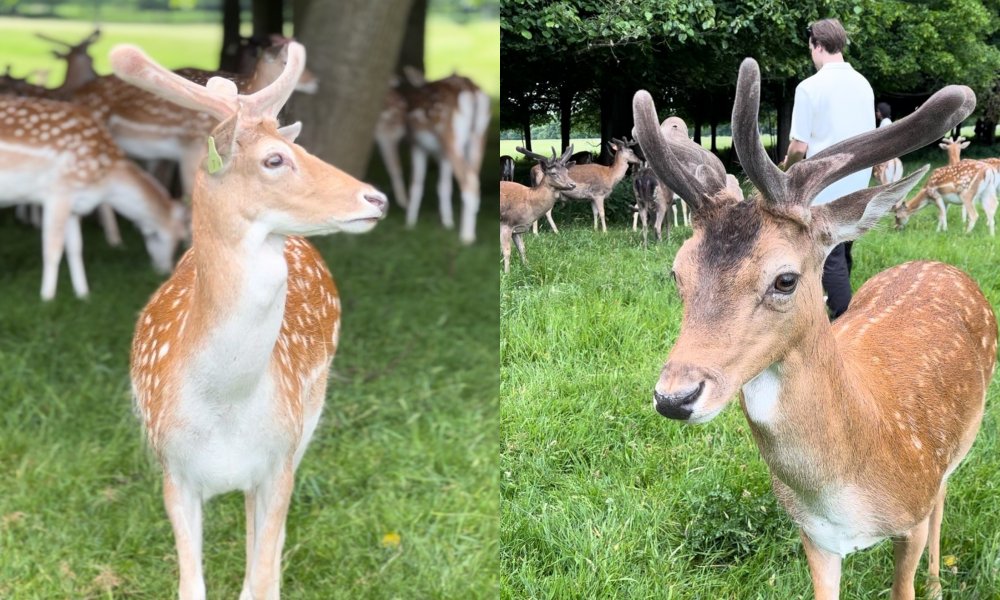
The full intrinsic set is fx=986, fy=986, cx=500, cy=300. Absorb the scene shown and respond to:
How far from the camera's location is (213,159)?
130 centimetres

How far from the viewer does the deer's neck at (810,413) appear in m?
1.25

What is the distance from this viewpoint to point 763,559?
1855 mm

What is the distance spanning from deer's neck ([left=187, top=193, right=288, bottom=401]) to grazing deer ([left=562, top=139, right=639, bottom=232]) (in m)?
0.72

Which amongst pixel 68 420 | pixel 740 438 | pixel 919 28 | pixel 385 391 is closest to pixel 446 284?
pixel 385 391

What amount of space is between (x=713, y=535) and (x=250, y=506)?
0.87 m

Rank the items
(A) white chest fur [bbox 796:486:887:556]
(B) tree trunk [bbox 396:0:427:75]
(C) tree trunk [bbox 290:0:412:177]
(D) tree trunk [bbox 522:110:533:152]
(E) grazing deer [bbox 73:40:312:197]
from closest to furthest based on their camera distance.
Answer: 1. (A) white chest fur [bbox 796:486:887:556]
2. (D) tree trunk [bbox 522:110:533:152]
3. (C) tree trunk [bbox 290:0:412:177]
4. (E) grazing deer [bbox 73:40:312:197]
5. (B) tree trunk [bbox 396:0:427:75]

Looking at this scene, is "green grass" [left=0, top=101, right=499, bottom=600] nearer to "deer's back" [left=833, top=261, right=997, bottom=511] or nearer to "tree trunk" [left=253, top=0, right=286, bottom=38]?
"deer's back" [left=833, top=261, right=997, bottom=511]

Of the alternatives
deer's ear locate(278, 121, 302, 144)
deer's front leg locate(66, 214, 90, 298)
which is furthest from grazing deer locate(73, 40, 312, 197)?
deer's ear locate(278, 121, 302, 144)

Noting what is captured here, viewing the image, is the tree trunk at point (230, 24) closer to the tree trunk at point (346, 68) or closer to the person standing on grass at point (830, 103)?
the tree trunk at point (346, 68)

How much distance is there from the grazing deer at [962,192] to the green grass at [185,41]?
16.3 feet

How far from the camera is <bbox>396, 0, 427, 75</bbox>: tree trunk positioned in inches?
223

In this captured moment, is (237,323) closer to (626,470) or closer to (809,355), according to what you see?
(809,355)

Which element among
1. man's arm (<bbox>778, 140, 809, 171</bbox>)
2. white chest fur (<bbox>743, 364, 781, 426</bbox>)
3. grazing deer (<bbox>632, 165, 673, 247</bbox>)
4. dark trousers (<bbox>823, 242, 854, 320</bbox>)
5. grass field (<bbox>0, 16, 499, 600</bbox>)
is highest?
man's arm (<bbox>778, 140, 809, 171</bbox>)

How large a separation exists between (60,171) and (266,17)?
1.52m
